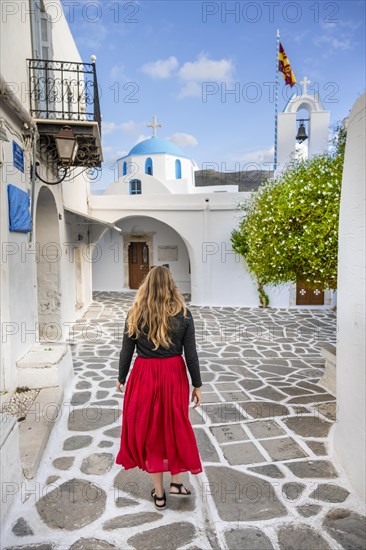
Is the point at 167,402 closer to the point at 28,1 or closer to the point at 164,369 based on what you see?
the point at 164,369

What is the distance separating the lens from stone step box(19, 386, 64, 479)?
11.4 feet

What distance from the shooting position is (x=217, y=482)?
345 centimetres

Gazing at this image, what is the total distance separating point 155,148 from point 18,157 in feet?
67.3

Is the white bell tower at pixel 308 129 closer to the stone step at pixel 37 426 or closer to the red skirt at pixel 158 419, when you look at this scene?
the stone step at pixel 37 426

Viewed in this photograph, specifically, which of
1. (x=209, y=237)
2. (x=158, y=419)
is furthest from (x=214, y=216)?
(x=158, y=419)

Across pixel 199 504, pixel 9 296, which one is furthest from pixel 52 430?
pixel 199 504

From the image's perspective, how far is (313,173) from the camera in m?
5.30

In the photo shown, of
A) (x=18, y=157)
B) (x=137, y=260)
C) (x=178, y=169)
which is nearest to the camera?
(x=18, y=157)

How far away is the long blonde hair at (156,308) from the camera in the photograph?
2820mm

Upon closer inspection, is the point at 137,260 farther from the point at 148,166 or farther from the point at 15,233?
the point at 15,233

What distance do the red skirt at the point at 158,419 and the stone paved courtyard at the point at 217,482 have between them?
0.42 metres

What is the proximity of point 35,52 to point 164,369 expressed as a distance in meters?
6.10

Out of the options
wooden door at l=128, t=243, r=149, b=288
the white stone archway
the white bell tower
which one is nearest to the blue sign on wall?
the white bell tower

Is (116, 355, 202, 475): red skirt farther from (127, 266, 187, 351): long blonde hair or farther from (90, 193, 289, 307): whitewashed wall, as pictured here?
(90, 193, 289, 307): whitewashed wall
